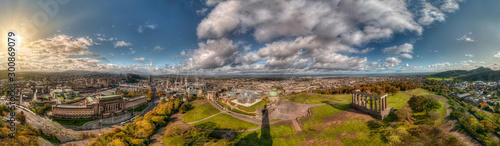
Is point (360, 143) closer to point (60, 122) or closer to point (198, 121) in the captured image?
point (198, 121)

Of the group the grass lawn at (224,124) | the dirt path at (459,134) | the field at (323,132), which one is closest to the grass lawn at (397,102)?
the field at (323,132)

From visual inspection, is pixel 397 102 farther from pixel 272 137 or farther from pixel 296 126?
pixel 272 137

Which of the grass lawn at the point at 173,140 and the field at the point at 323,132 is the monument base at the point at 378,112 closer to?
the field at the point at 323,132

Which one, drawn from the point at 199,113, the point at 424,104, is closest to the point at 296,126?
the point at 424,104

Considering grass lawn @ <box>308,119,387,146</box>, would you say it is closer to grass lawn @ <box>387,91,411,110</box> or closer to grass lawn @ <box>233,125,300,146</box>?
grass lawn @ <box>233,125,300,146</box>

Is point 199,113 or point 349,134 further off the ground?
point 349,134

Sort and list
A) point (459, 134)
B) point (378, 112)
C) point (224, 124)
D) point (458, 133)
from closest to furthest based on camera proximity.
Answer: point (459, 134)
point (458, 133)
point (378, 112)
point (224, 124)

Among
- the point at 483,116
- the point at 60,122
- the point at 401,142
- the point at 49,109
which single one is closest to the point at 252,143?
the point at 401,142
